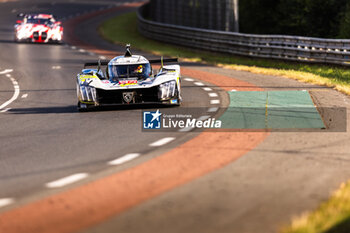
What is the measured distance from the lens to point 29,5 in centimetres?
7294

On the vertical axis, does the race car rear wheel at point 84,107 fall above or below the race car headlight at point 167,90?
below

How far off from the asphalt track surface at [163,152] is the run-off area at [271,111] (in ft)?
1.50

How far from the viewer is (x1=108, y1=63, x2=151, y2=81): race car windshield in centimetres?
1864

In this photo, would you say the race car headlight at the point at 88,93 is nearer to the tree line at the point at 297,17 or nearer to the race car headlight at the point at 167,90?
the race car headlight at the point at 167,90

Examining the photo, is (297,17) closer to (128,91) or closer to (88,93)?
(128,91)

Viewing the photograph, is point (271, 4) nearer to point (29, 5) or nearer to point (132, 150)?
point (29, 5)

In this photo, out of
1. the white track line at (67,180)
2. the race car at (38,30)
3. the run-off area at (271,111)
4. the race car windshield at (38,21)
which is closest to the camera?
the white track line at (67,180)

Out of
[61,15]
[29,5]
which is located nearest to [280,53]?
[61,15]

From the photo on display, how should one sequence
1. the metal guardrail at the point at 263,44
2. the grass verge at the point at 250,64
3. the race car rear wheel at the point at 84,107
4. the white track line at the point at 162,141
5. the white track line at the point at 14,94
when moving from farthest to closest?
1. the metal guardrail at the point at 263,44
2. the grass verge at the point at 250,64
3. the white track line at the point at 14,94
4. the race car rear wheel at the point at 84,107
5. the white track line at the point at 162,141

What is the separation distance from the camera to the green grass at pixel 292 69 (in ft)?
24.7

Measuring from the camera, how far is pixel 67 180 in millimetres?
10125

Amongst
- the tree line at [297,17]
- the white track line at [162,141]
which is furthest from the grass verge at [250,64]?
the white track line at [162,141]

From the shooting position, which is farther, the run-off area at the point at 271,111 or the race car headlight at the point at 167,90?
the race car headlight at the point at 167,90

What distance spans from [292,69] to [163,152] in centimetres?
1821
